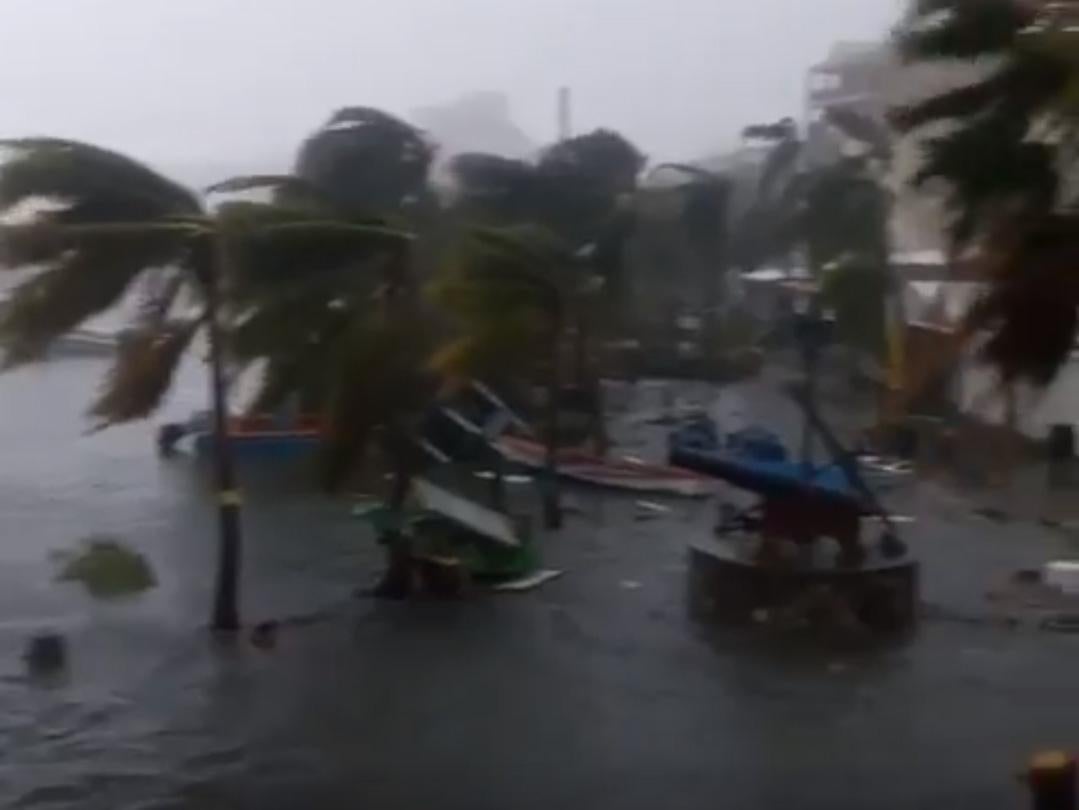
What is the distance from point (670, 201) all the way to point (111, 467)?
39.5 ft

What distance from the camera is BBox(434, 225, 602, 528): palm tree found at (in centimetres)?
1366

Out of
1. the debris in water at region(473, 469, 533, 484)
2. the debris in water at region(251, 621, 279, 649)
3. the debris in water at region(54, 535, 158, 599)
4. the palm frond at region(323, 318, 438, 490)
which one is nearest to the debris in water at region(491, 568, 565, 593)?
the palm frond at region(323, 318, 438, 490)

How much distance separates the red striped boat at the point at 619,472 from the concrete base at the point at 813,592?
507cm

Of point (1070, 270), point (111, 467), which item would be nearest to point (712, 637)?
point (1070, 270)

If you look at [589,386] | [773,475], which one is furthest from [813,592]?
[589,386]

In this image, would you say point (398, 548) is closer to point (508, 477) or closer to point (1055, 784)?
point (508, 477)

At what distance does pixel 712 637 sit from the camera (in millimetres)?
12359

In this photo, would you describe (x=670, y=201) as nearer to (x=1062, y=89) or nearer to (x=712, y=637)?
(x=712, y=637)

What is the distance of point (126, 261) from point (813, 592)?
193 inches

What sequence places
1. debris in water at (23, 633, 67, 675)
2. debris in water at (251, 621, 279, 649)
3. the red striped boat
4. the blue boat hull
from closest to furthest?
1. debris in water at (23, 633, 67, 675)
2. debris in water at (251, 621, 279, 649)
3. the red striped boat
4. the blue boat hull

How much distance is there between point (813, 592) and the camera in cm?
1252

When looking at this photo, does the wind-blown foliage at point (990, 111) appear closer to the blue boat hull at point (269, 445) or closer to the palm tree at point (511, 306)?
the palm tree at point (511, 306)

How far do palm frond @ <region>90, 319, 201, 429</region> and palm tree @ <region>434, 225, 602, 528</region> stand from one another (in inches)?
67.9

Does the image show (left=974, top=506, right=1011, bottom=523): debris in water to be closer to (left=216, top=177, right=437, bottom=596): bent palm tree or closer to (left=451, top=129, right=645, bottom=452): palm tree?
(left=451, top=129, right=645, bottom=452): palm tree
